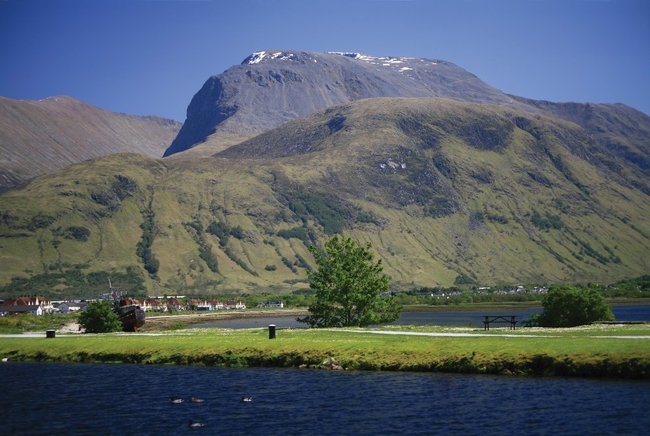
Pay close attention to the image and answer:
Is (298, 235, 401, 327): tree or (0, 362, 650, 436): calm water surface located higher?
(298, 235, 401, 327): tree

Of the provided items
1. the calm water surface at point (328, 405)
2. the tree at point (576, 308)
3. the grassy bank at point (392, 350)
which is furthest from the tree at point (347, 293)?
the calm water surface at point (328, 405)

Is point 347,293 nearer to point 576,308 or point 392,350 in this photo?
point 576,308

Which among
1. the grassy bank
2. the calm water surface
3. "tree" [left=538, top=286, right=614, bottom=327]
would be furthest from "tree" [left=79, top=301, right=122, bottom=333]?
"tree" [left=538, top=286, right=614, bottom=327]

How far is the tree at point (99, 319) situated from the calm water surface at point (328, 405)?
42.3 m

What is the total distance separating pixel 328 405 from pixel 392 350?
18422 mm

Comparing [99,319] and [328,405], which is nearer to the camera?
[328,405]

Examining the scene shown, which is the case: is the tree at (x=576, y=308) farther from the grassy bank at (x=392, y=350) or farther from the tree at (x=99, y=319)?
the tree at (x=99, y=319)

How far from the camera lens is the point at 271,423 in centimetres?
4694

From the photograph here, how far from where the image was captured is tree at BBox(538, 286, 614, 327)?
3684 inches

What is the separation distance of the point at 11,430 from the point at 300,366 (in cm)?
2999

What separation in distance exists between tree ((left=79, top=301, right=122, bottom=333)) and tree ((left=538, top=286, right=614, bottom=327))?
60.3m

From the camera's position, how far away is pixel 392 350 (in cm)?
6919

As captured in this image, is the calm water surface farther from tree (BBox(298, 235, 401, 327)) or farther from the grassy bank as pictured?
tree (BBox(298, 235, 401, 327))

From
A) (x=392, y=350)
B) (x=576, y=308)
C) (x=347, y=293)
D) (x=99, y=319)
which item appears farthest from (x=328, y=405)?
(x=99, y=319)
